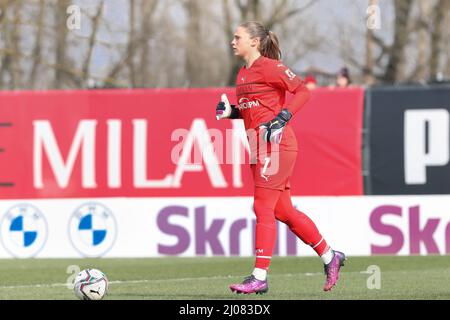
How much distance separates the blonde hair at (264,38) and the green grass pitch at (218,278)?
1.99 m

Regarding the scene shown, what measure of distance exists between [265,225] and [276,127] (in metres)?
0.80

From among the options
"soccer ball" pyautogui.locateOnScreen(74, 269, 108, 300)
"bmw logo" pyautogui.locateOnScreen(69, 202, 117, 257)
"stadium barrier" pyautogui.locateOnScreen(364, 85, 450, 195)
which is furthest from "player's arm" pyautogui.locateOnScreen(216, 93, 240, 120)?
"stadium barrier" pyautogui.locateOnScreen(364, 85, 450, 195)

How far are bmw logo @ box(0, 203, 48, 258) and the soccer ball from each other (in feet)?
21.8

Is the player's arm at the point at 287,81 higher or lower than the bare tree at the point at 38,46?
lower

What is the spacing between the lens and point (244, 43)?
10102 millimetres

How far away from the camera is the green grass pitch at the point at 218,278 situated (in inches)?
404

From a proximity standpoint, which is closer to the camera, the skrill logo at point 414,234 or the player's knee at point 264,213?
the player's knee at point 264,213

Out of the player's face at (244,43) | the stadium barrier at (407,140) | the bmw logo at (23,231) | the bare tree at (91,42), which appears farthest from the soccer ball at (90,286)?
the bare tree at (91,42)

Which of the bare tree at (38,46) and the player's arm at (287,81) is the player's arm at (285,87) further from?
the bare tree at (38,46)

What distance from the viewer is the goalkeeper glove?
982 centimetres

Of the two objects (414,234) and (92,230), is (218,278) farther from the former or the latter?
(414,234)

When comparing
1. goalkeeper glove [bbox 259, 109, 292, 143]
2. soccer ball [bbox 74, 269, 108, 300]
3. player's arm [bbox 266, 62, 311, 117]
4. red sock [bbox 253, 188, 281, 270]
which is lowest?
soccer ball [bbox 74, 269, 108, 300]

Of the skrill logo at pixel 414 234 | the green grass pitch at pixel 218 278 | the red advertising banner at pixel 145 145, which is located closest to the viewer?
the green grass pitch at pixel 218 278

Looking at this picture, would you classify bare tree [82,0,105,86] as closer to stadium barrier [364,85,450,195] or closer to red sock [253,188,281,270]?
stadium barrier [364,85,450,195]
